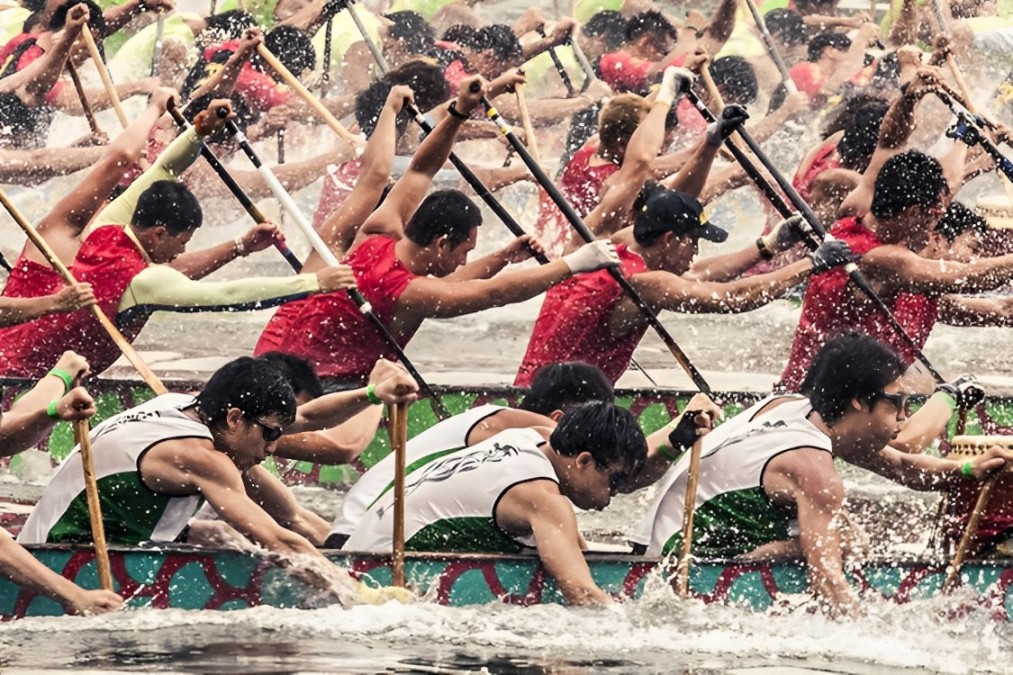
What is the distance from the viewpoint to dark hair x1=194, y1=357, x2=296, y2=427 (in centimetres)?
710

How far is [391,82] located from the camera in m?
11.1

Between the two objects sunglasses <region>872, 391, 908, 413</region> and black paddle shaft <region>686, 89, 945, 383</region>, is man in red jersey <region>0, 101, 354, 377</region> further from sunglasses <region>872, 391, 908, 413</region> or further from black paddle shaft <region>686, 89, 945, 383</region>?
sunglasses <region>872, 391, 908, 413</region>

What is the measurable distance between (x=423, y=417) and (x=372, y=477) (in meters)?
1.94

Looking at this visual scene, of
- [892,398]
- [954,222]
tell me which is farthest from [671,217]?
[892,398]

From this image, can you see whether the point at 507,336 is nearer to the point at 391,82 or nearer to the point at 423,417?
the point at 391,82

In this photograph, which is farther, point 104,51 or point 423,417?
point 104,51

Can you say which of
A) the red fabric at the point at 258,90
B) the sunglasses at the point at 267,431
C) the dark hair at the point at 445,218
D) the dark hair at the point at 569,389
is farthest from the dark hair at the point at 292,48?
the sunglasses at the point at 267,431

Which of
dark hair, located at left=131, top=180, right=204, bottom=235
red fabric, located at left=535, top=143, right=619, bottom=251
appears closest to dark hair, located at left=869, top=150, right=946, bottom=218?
red fabric, located at left=535, top=143, right=619, bottom=251

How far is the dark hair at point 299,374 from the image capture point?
8.15 m

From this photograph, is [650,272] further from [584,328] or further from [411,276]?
[411,276]

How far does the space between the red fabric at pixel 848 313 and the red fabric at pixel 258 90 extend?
5.33 m

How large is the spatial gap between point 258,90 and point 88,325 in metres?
5.32

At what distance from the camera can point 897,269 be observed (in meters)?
9.22

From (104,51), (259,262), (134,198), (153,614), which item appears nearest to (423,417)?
(134,198)
